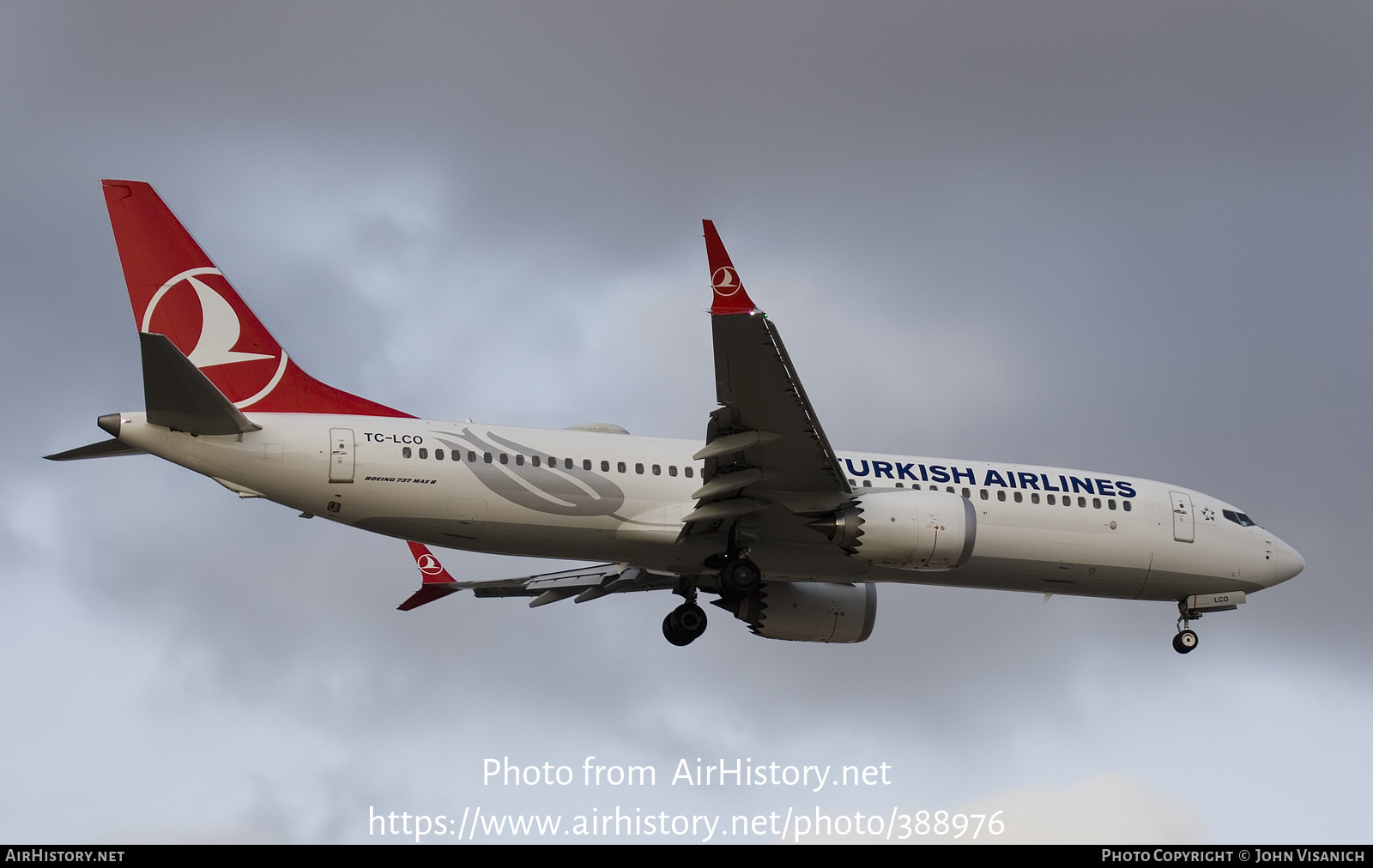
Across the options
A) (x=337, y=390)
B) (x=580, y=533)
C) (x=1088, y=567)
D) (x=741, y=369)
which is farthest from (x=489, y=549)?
(x=1088, y=567)

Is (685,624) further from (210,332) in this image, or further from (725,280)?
(210,332)

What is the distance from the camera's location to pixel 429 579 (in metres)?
32.6

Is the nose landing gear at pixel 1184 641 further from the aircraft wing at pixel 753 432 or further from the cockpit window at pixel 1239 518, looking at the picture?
the aircraft wing at pixel 753 432

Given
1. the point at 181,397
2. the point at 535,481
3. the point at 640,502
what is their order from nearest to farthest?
1. the point at 181,397
2. the point at 535,481
3. the point at 640,502

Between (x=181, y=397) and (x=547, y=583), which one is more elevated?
(x=181, y=397)

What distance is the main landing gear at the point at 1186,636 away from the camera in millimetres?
31969

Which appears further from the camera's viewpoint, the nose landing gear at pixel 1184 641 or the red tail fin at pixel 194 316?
the nose landing gear at pixel 1184 641

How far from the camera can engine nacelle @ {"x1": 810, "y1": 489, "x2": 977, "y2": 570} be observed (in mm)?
27391

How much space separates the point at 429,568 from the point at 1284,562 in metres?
18.3

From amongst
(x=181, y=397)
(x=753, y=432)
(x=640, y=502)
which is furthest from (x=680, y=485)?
(x=181, y=397)

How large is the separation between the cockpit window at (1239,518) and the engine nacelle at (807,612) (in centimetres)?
785

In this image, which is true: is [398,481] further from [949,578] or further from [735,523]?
[949,578]

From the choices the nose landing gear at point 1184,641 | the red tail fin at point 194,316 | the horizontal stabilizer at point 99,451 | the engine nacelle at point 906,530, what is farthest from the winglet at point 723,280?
the nose landing gear at point 1184,641

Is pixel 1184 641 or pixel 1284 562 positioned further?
pixel 1284 562
